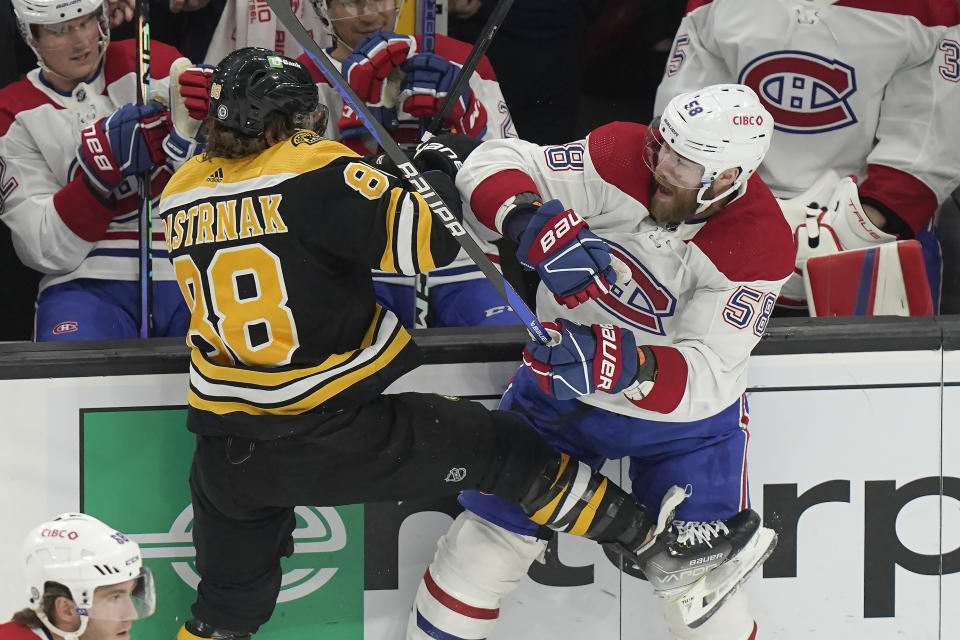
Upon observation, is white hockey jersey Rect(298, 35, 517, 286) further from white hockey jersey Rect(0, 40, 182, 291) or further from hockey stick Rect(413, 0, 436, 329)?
white hockey jersey Rect(0, 40, 182, 291)

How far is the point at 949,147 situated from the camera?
3.25 m

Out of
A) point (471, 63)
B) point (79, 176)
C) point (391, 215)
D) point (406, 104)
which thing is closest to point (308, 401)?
point (391, 215)

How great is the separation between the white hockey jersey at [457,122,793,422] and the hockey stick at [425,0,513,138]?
297 millimetres

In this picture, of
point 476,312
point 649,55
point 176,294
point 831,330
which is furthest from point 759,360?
point 649,55

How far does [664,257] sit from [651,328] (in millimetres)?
145

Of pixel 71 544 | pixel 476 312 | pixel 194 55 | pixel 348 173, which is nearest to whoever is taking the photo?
pixel 71 544

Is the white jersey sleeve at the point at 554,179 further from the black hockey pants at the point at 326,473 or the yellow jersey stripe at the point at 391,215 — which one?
the black hockey pants at the point at 326,473

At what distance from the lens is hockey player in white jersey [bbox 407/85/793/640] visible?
2.28 m

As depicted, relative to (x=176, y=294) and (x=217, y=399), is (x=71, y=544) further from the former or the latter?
(x=176, y=294)

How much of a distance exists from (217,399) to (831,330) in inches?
47.3

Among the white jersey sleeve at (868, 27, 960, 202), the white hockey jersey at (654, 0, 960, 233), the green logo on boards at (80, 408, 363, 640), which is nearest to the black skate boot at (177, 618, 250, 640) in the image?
the green logo on boards at (80, 408, 363, 640)

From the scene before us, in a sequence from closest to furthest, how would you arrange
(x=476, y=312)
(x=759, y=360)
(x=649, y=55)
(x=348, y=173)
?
1. (x=348, y=173)
2. (x=759, y=360)
3. (x=476, y=312)
4. (x=649, y=55)

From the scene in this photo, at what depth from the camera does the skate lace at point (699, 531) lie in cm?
245

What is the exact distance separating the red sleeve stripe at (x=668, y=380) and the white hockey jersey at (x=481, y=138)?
0.84m
